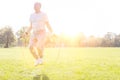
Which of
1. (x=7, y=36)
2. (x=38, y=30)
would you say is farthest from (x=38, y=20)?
(x=7, y=36)

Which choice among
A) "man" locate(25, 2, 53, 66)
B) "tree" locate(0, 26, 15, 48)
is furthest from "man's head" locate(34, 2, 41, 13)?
"tree" locate(0, 26, 15, 48)

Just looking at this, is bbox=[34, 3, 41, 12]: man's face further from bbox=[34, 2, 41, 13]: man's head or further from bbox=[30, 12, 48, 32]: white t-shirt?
bbox=[30, 12, 48, 32]: white t-shirt

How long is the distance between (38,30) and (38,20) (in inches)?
15.7

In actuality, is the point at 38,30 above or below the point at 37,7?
below

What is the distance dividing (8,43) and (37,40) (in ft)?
341

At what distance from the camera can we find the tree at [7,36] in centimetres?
11555

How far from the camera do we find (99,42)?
4847 inches

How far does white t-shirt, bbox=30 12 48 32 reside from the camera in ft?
39.1

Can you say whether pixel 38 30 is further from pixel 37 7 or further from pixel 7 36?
pixel 7 36

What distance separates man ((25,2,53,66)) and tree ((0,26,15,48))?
101134 millimetres

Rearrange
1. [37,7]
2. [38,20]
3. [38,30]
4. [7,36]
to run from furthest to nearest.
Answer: [7,36]
[38,30]
[38,20]
[37,7]

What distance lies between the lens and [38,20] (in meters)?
12.0

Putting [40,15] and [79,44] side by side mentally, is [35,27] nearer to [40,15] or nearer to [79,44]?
[40,15]

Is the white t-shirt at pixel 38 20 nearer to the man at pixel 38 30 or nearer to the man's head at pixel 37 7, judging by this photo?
the man at pixel 38 30
